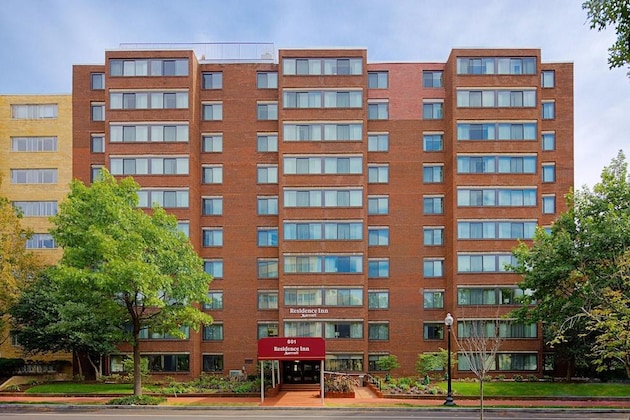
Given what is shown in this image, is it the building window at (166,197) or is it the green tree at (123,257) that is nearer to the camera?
the green tree at (123,257)

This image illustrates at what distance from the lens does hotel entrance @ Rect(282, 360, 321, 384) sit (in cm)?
4669

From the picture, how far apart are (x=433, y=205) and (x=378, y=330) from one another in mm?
11268

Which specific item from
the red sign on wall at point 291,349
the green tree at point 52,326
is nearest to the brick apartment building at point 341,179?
the green tree at point 52,326

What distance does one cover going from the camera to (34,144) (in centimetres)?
5378

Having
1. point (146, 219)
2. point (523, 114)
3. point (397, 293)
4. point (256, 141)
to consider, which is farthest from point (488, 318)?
point (146, 219)

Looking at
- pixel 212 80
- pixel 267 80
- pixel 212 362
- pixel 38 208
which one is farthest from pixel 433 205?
pixel 38 208

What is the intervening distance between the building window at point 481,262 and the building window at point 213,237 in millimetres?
19509

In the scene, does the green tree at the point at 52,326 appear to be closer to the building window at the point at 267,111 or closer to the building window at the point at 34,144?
the building window at the point at 34,144

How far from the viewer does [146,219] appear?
34.8 meters

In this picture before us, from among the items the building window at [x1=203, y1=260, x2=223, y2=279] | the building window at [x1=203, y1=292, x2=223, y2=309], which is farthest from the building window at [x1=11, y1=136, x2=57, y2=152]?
the building window at [x1=203, y1=292, x2=223, y2=309]

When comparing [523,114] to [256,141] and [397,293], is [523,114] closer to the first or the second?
[397,293]

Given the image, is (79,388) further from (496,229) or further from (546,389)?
(496,229)

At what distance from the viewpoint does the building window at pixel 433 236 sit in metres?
51.3

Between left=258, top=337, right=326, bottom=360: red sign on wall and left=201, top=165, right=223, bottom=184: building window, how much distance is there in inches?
786
